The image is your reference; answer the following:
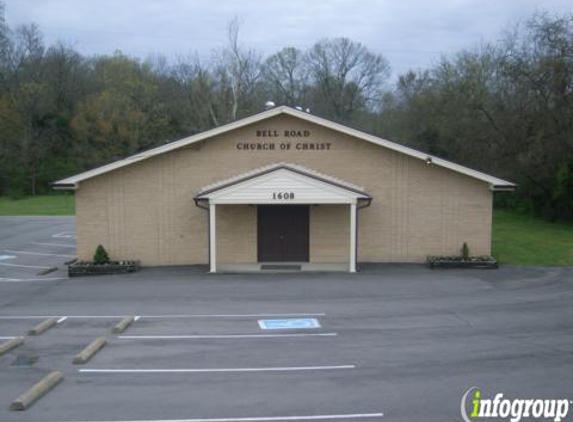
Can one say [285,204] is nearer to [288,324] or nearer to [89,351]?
[288,324]

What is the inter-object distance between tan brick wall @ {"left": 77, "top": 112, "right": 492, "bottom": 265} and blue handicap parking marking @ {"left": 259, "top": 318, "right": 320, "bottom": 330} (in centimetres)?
887

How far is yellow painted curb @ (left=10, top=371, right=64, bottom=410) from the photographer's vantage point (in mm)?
9062

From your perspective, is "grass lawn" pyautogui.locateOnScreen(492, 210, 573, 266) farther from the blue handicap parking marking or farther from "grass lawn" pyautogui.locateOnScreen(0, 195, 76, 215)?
"grass lawn" pyautogui.locateOnScreen(0, 195, 76, 215)

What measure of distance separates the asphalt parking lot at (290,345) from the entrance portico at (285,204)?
2161 millimetres

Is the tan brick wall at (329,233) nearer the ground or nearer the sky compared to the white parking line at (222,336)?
nearer the sky

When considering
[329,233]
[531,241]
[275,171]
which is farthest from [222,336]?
[531,241]

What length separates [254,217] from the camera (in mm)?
23656

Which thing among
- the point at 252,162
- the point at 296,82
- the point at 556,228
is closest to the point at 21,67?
the point at 296,82

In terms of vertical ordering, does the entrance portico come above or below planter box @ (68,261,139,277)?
above

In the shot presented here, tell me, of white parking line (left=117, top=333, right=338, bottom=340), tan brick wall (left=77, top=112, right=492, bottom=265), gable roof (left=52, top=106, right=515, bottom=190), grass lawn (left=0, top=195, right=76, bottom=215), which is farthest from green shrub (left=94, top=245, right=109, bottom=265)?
grass lawn (left=0, top=195, right=76, bottom=215)

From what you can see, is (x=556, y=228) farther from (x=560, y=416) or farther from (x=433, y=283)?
(x=560, y=416)

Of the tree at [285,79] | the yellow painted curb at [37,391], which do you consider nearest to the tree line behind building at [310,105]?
the tree at [285,79]

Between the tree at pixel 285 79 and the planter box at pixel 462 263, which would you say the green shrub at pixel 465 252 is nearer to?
the planter box at pixel 462 263

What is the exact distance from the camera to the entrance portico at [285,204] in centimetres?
2186
